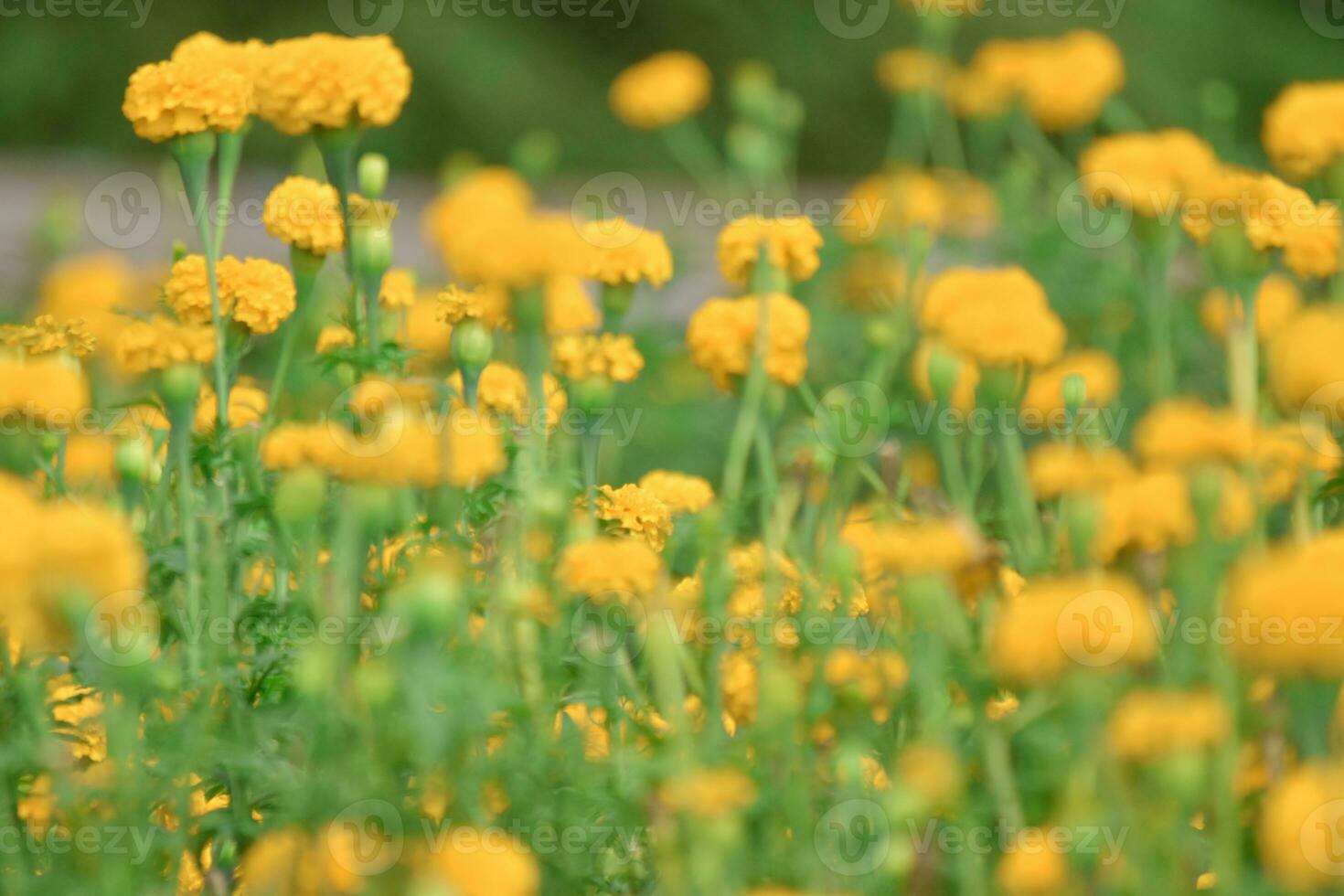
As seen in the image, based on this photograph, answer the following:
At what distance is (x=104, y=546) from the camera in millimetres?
908

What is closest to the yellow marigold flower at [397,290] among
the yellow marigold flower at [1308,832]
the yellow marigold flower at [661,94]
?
the yellow marigold flower at [1308,832]

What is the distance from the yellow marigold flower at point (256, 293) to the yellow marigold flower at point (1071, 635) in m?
0.83

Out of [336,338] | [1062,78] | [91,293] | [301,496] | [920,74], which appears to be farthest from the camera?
[920,74]

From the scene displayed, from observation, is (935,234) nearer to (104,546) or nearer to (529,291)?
(529,291)

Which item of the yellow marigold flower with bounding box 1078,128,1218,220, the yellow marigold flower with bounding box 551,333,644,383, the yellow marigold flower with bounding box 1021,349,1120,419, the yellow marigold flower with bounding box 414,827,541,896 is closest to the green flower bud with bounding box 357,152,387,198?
the yellow marigold flower with bounding box 551,333,644,383

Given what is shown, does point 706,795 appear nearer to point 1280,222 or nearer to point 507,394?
point 507,394

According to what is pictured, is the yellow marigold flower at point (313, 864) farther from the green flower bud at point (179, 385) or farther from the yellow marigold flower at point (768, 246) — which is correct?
the yellow marigold flower at point (768, 246)

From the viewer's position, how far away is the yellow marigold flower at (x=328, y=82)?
157 cm

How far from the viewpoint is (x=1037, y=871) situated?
0.99m

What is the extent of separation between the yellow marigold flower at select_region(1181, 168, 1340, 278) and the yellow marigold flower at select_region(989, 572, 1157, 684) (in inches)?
28.9

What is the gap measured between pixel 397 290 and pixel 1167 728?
3.43 ft

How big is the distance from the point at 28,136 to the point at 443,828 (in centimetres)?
552

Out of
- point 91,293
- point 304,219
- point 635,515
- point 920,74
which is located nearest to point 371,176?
point 304,219

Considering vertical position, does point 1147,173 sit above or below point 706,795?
Answer: above
